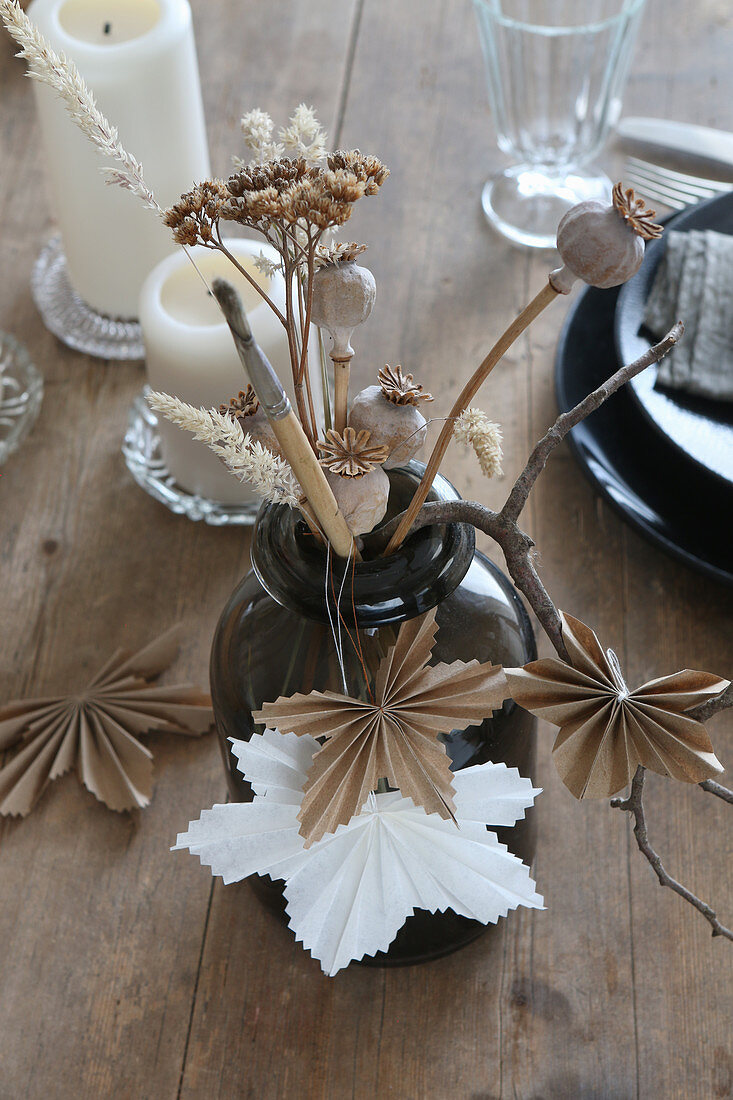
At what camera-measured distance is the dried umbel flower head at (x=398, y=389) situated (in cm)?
25

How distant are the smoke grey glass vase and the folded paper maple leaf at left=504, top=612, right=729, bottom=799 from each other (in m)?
0.04

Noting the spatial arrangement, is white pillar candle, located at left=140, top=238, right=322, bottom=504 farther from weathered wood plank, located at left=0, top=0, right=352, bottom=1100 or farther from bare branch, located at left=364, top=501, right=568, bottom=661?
bare branch, located at left=364, top=501, right=568, bottom=661

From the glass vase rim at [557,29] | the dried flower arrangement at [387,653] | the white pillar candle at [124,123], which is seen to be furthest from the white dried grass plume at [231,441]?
the glass vase rim at [557,29]

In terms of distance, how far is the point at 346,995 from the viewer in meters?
0.38

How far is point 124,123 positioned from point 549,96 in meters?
0.26

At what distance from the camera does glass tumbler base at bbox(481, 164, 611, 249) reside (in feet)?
2.08

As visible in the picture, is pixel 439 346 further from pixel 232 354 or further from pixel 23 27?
pixel 23 27

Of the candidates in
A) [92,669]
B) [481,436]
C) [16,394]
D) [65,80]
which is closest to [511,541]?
[481,436]

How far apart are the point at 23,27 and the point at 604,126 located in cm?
49

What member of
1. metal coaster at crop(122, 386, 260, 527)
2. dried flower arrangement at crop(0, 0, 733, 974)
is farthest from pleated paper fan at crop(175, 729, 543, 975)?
metal coaster at crop(122, 386, 260, 527)

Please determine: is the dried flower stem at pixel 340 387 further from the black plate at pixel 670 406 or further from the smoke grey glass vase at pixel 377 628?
the black plate at pixel 670 406

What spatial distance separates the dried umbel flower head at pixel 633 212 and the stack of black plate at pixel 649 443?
24cm

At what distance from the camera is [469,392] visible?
0.25 metres

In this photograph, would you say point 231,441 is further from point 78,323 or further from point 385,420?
point 78,323
